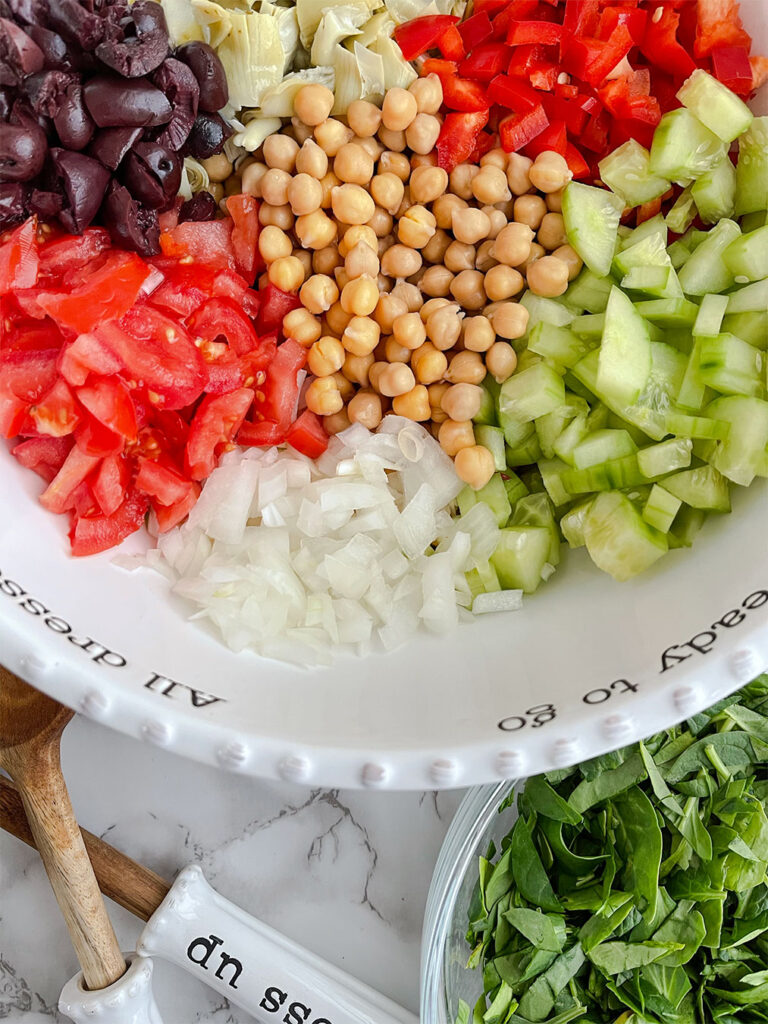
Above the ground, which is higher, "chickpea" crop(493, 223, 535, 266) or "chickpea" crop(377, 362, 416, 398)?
"chickpea" crop(493, 223, 535, 266)

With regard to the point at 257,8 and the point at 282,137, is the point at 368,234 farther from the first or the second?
the point at 257,8

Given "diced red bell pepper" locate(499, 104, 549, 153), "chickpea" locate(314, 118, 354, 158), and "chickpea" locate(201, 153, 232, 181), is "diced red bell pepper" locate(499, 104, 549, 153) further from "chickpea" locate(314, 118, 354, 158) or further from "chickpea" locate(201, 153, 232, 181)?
"chickpea" locate(201, 153, 232, 181)

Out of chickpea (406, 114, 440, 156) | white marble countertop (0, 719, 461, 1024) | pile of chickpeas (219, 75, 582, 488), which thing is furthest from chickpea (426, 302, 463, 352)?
white marble countertop (0, 719, 461, 1024)

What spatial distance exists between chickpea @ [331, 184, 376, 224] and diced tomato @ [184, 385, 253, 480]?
17.9 inches

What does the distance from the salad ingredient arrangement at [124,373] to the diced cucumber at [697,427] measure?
804 millimetres

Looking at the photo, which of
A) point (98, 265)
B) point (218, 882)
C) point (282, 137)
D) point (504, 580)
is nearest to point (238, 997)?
point (218, 882)

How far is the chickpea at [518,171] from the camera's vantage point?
79.7 inches

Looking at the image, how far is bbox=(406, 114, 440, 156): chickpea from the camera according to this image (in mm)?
2035

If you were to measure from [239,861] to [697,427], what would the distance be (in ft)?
4.83

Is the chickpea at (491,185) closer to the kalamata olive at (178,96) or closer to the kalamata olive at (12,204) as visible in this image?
the kalamata olive at (178,96)

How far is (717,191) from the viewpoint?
189 centimetres

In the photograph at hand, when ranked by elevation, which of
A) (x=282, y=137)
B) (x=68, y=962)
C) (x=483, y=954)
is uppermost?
(x=282, y=137)

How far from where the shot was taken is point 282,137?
207 cm

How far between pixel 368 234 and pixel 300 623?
86cm
